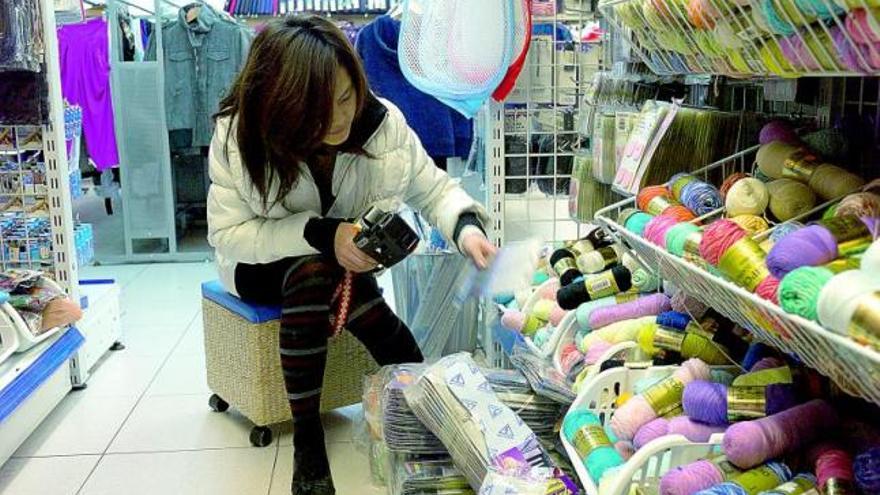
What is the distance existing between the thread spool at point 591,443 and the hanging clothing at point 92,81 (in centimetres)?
395

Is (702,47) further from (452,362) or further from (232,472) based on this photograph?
(232,472)

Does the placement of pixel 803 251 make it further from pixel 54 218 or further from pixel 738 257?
pixel 54 218

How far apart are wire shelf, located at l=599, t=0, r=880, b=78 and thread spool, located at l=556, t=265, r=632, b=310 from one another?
45 centimetres

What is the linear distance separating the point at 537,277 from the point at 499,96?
0.44 m

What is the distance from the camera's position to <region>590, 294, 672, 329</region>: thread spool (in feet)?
4.78

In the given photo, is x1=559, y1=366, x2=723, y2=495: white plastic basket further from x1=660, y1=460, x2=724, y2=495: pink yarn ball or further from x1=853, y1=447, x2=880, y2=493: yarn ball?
x1=853, y1=447, x2=880, y2=493: yarn ball

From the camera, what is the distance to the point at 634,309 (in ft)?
4.81

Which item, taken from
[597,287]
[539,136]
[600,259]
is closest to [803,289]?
[597,287]

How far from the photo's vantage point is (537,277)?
1.94 meters

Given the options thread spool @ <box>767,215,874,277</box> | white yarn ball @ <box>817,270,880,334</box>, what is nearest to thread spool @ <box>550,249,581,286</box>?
thread spool @ <box>767,215,874,277</box>

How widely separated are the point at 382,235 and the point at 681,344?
0.67 meters

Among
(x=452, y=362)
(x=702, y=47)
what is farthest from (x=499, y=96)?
(x=702, y=47)

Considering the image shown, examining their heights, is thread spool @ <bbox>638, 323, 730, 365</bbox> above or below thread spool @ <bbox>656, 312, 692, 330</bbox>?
below

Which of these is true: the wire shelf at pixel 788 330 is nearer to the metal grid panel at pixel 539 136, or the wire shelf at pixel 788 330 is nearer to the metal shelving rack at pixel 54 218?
the metal grid panel at pixel 539 136
